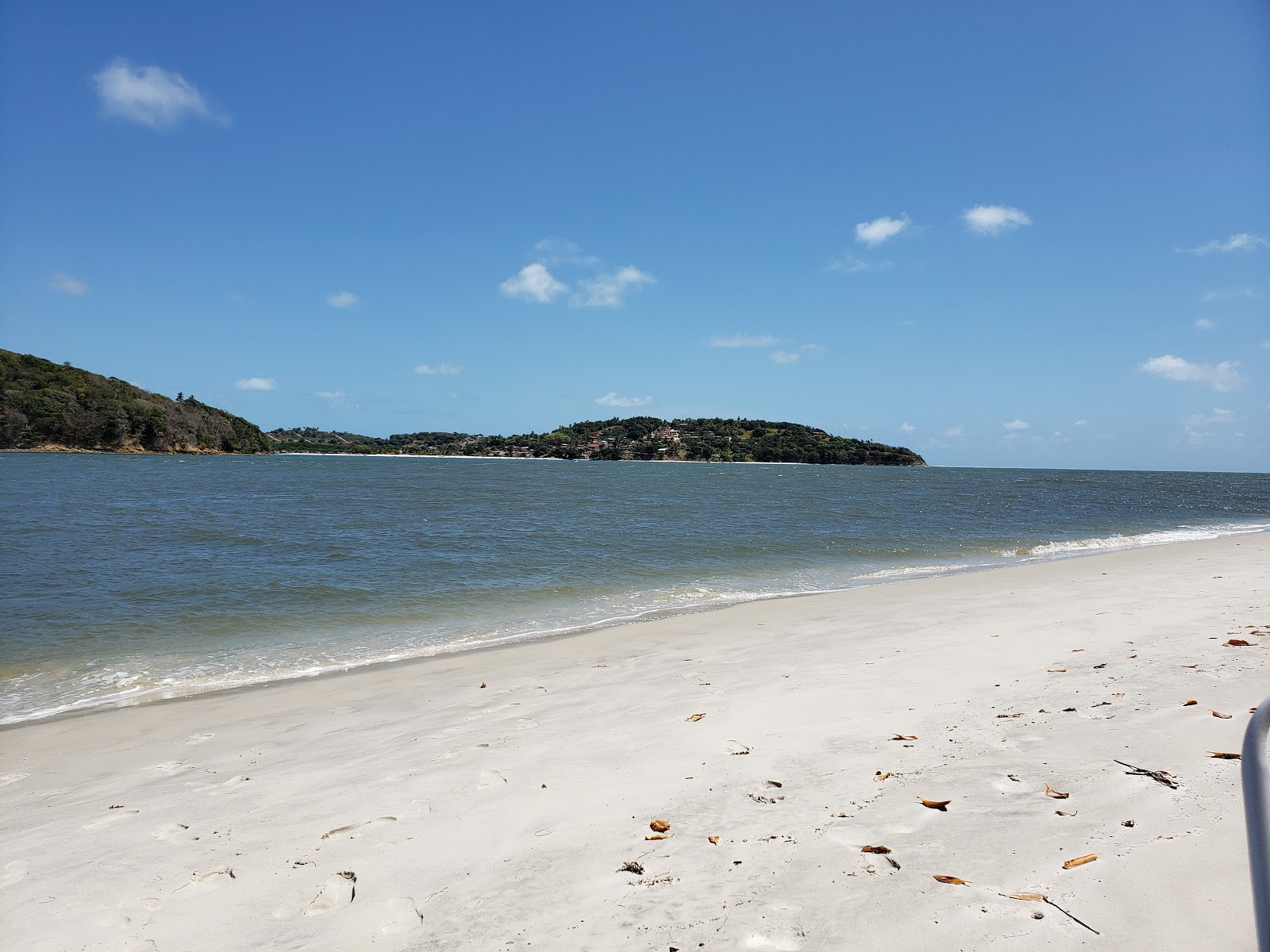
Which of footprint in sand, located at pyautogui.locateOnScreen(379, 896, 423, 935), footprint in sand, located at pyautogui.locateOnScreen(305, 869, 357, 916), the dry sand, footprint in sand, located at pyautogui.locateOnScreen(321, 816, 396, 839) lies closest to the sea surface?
the dry sand

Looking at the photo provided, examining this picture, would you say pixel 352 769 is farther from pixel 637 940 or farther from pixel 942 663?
pixel 942 663

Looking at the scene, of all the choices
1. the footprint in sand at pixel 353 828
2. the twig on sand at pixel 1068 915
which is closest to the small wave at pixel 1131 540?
the twig on sand at pixel 1068 915

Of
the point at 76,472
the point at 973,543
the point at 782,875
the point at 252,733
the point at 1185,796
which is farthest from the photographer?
the point at 76,472

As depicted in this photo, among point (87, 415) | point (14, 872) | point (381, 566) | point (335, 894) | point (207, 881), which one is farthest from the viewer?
point (87, 415)

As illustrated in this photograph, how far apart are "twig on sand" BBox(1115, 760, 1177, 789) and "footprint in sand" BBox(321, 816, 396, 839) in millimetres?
4339

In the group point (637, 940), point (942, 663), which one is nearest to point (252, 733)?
point (637, 940)

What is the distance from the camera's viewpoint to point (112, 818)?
418 cm

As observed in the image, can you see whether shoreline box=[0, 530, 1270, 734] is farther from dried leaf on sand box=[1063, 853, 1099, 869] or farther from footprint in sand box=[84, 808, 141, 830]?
dried leaf on sand box=[1063, 853, 1099, 869]

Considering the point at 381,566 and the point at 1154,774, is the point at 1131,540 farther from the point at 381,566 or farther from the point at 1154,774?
the point at 381,566

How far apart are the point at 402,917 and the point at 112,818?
8.71 feet

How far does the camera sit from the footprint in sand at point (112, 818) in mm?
4074

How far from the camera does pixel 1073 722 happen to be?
15.0 feet

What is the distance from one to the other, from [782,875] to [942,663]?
435 cm

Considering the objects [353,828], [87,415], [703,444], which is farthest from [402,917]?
[703,444]
